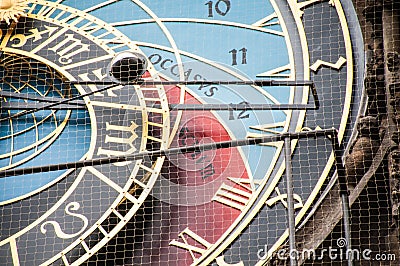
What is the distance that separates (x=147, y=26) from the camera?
6391 millimetres

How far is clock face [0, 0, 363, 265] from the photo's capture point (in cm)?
572

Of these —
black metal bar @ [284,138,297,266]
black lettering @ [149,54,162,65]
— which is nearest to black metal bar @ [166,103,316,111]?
black lettering @ [149,54,162,65]

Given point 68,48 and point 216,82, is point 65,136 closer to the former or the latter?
point 68,48

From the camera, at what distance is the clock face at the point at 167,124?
5719mm

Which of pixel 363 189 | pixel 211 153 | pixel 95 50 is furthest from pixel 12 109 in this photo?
pixel 363 189

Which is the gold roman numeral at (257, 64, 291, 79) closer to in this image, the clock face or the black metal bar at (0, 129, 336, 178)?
the clock face

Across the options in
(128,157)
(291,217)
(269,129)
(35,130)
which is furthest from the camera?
(35,130)

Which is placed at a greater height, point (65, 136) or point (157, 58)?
point (157, 58)

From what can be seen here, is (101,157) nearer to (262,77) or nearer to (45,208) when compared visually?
(45,208)

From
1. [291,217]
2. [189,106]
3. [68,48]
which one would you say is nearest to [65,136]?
[68,48]

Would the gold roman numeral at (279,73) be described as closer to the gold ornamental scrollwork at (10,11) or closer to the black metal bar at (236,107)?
the black metal bar at (236,107)

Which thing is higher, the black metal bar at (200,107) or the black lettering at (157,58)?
the black lettering at (157,58)

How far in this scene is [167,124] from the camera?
6.02 meters

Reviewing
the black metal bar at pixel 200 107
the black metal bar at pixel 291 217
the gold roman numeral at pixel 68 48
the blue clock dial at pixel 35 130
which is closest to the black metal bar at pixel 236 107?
the black metal bar at pixel 200 107
